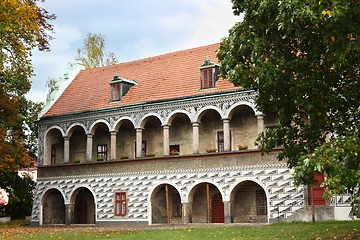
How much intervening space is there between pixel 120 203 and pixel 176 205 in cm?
305

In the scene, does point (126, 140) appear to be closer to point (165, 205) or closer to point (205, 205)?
point (165, 205)

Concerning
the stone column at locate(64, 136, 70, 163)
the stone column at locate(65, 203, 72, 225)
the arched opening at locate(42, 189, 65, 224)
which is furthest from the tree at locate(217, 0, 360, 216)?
the arched opening at locate(42, 189, 65, 224)

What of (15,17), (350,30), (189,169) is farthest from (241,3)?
(189,169)

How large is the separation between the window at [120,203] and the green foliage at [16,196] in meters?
10.7

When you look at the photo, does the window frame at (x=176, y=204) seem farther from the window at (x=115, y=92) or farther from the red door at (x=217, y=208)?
the window at (x=115, y=92)

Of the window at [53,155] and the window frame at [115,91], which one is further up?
the window frame at [115,91]

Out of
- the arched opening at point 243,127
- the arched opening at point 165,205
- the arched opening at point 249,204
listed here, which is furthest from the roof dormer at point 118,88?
the arched opening at point 249,204

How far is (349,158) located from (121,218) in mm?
18868

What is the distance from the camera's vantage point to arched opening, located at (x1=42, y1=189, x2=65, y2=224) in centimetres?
3101

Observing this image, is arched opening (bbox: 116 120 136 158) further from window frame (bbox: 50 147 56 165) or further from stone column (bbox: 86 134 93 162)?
window frame (bbox: 50 147 56 165)

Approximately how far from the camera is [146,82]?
3023 centimetres

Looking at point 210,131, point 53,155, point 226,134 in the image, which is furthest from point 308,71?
point 53,155

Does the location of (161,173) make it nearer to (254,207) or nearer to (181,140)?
(181,140)

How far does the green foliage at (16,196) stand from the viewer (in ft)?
118
